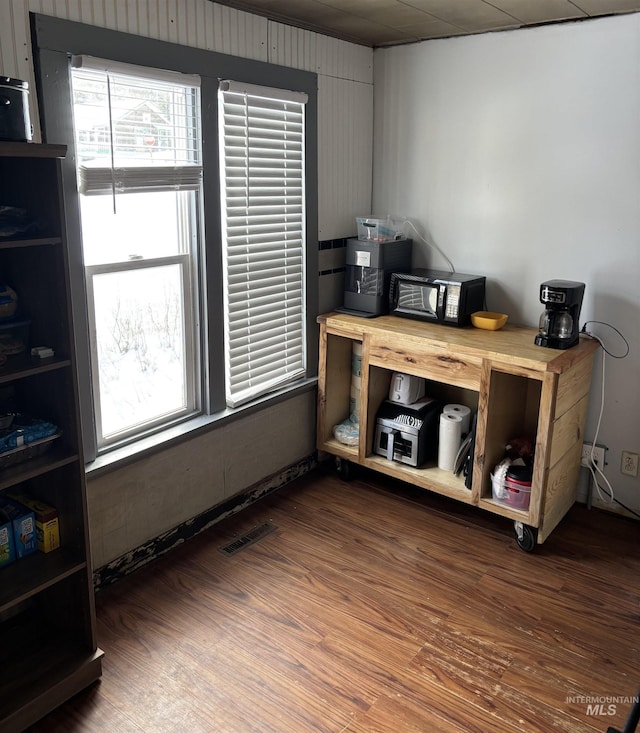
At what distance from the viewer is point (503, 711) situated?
83.7 inches

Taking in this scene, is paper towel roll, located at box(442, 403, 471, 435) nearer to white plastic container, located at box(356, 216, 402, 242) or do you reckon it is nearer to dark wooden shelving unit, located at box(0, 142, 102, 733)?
white plastic container, located at box(356, 216, 402, 242)

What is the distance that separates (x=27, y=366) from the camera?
195 cm

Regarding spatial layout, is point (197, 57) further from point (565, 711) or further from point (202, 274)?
point (565, 711)

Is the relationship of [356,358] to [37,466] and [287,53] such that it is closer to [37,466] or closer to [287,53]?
[287,53]

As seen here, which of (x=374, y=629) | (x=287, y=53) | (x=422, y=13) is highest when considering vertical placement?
(x=422, y=13)

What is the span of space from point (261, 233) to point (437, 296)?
2.93ft

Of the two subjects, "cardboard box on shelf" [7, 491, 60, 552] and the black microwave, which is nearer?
"cardboard box on shelf" [7, 491, 60, 552]

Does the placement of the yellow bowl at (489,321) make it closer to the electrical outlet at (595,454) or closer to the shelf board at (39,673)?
the electrical outlet at (595,454)

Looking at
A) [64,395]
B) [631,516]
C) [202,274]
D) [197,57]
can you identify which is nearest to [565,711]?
[631,516]

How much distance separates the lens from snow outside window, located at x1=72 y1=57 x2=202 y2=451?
2375mm

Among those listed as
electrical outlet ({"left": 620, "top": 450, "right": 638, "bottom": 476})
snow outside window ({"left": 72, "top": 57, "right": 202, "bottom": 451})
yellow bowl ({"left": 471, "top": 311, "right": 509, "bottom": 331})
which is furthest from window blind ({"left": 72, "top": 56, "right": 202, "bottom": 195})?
electrical outlet ({"left": 620, "top": 450, "right": 638, "bottom": 476})

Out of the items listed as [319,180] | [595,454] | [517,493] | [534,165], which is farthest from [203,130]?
[595,454]

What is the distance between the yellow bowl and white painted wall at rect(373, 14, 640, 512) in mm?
172

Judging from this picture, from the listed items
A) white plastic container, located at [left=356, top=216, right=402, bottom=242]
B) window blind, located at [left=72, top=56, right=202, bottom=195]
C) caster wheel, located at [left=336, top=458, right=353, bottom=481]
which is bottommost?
caster wheel, located at [left=336, top=458, right=353, bottom=481]
